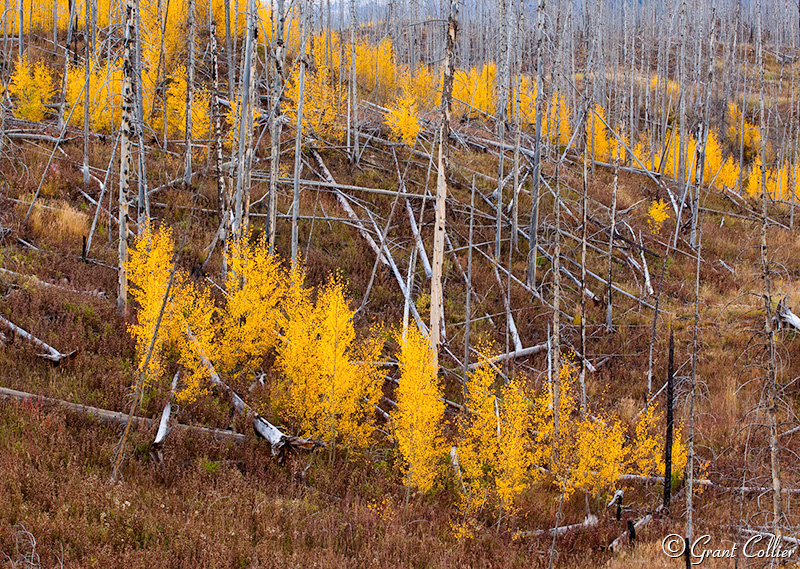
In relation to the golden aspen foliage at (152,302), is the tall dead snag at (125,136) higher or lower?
higher

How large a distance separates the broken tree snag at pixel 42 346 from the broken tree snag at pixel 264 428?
7.22 feet

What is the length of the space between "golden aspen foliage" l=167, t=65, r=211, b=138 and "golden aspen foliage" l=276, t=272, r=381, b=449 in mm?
13726

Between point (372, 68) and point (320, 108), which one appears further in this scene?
point (372, 68)

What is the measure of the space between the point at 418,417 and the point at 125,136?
848 centimetres

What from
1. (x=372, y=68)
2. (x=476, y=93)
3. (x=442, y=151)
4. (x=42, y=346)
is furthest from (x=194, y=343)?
(x=372, y=68)

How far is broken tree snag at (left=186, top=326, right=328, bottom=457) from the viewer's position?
30.0 ft

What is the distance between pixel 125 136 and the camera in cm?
1081

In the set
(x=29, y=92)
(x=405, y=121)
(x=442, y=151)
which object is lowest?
(x=442, y=151)

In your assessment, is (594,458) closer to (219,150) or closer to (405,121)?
(219,150)

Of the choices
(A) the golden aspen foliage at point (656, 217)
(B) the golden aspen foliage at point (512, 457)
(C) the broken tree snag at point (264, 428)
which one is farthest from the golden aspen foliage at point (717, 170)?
(C) the broken tree snag at point (264, 428)

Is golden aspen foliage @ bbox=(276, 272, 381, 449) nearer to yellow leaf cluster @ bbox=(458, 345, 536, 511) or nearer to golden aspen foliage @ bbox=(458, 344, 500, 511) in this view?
golden aspen foliage @ bbox=(458, 344, 500, 511)

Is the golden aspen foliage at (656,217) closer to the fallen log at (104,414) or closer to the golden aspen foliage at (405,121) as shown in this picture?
the golden aspen foliage at (405,121)

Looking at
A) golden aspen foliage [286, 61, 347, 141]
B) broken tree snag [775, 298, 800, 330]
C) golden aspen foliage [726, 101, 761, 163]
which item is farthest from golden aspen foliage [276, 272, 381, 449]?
golden aspen foliage [726, 101, 761, 163]

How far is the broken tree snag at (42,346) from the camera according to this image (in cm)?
936
